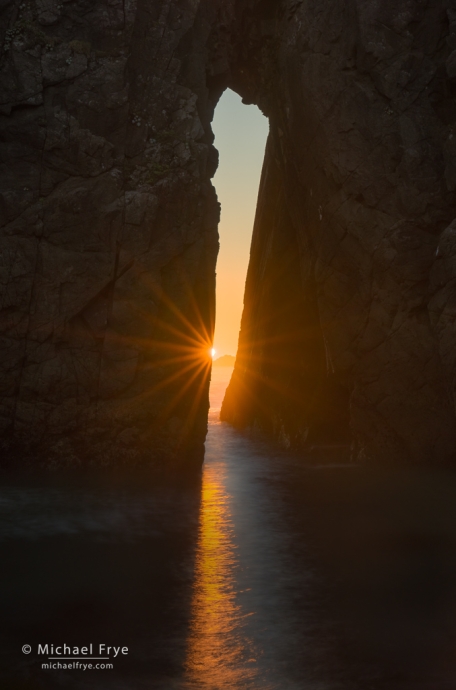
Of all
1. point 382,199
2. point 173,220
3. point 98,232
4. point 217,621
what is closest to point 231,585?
point 217,621

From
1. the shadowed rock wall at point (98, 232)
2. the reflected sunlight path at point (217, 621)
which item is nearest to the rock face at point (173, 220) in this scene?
the shadowed rock wall at point (98, 232)

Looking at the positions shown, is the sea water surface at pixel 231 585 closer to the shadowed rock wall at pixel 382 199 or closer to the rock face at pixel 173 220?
the rock face at pixel 173 220

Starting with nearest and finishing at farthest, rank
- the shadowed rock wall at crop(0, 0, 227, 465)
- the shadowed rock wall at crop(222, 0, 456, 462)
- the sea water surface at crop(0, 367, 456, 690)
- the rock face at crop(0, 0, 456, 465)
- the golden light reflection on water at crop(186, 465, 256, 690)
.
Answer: the golden light reflection on water at crop(186, 465, 256, 690) < the sea water surface at crop(0, 367, 456, 690) < the shadowed rock wall at crop(0, 0, 227, 465) < the rock face at crop(0, 0, 456, 465) < the shadowed rock wall at crop(222, 0, 456, 462)

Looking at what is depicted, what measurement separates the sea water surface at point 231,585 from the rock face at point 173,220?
146 inches

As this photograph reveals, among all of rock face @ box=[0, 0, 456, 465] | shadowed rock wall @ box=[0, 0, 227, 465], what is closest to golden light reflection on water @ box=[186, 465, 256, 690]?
shadowed rock wall @ box=[0, 0, 227, 465]

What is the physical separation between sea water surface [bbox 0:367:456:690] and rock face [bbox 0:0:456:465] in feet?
12.1

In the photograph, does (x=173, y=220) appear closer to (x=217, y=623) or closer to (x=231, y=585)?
(x=231, y=585)

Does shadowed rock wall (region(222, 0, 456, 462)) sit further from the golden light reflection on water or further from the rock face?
the golden light reflection on water

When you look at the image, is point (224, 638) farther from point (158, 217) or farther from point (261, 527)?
point (158, 217)

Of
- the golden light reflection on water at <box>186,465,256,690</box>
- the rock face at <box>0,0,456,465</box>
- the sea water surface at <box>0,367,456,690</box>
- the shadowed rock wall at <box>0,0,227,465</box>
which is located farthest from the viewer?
the rock face at <box>0,0,456,465</box>

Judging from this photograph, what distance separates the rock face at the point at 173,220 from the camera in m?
21.0

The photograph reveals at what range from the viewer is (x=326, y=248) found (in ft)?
81.2

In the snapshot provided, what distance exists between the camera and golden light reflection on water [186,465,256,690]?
7.46 meters

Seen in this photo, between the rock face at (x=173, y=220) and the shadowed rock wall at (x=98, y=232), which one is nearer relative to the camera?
the shadowed rock wall at (x=98, y=232)
